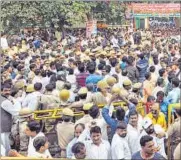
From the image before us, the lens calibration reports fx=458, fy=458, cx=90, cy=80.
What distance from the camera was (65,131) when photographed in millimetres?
3006

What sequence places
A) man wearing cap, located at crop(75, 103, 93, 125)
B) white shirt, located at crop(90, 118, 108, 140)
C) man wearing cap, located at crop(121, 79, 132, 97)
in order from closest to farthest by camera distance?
white shirt, located at crop(90, 118, 108, 140) < man wearing cap, located at crop(75, 103, 93, 125) < man wearing cap, located at crop(121, 79, 132, 97)

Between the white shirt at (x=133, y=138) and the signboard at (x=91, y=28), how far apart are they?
1617 mm

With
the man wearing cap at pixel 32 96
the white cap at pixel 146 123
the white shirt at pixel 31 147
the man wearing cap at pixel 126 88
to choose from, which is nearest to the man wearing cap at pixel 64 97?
the man wearing cap at pixel 32 96

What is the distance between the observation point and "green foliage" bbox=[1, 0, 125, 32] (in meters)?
3.70

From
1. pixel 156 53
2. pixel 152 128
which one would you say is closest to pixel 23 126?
pixel 152 128

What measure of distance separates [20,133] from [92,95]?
64 centimetres

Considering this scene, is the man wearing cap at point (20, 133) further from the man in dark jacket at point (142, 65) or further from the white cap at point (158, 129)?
the man in dark jacket at point (142, 65)

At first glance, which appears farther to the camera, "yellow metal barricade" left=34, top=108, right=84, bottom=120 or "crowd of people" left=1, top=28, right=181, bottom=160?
"yellow metal barricade" left=34, top=108, right=84, bottom=120

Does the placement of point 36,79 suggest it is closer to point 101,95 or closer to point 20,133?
point 101,95

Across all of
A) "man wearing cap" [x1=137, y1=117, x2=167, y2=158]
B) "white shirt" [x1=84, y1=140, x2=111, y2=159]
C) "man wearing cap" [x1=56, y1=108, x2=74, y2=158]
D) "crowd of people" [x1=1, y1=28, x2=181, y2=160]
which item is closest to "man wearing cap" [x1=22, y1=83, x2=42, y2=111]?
"crowd of people" [x1=1, y1=28, x2=181, y2=160]

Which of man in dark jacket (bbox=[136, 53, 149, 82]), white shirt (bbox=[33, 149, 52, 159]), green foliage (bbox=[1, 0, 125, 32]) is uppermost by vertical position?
green foliage (bbox=[1, 0, 125, 32])

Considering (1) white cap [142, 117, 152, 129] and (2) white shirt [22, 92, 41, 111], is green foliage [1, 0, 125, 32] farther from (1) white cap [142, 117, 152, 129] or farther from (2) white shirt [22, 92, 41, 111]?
(1) white cap [142, 117, 152, 129]

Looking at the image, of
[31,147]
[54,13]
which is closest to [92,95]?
[31,147]

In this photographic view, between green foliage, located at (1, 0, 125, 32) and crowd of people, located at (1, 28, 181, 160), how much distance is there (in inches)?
14.1
